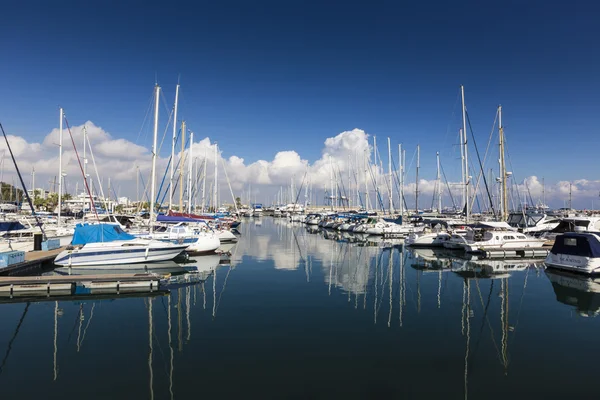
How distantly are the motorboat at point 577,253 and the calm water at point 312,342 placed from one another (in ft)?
9.53

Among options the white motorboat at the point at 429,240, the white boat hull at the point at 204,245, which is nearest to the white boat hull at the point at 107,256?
the white boat hull at the point at 204,245

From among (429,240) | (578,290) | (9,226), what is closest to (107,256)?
(9,226)

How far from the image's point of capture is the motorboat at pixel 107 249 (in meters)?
25.9

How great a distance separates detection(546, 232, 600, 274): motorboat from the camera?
2440cm

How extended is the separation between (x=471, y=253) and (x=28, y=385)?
35246 mm

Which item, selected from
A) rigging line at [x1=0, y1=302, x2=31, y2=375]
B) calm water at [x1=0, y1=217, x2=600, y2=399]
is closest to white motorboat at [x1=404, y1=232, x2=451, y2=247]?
calm water at [x1=0, y1=217, x2=600, y2=399]

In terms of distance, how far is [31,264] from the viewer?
83.2 ft

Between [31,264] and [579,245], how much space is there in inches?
1495

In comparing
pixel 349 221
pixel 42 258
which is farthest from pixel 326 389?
pixel 349 221

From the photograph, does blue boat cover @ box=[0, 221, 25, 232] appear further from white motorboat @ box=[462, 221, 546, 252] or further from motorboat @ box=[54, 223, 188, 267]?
white motorboat @ box=[462, 221, 546, 252]

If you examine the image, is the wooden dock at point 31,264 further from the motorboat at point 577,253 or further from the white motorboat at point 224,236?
the motorboat at point 577,253

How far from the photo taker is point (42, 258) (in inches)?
1050

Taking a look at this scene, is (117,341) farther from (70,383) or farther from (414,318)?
(414,318)

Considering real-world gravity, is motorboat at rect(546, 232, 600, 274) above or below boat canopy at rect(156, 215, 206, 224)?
below
